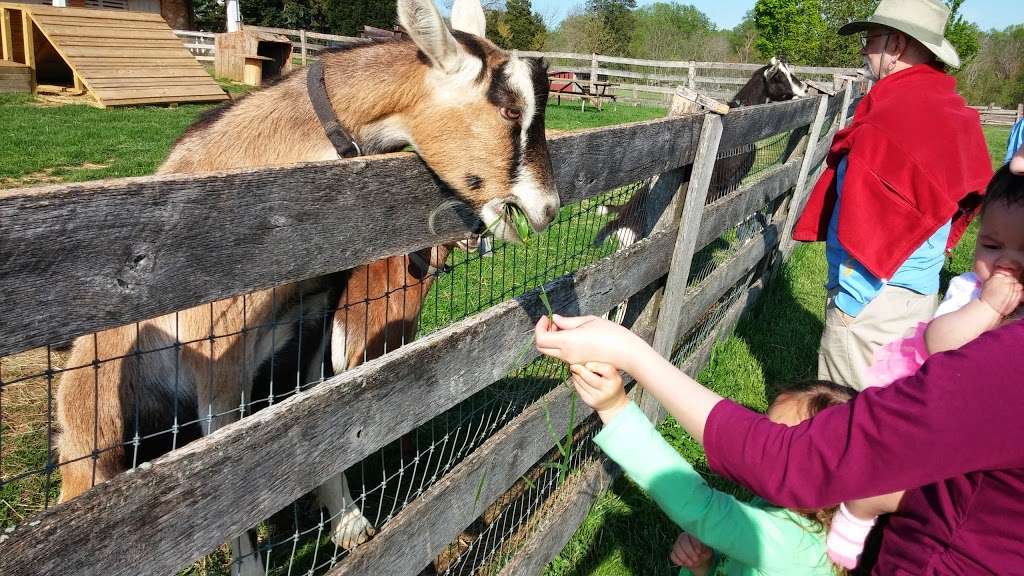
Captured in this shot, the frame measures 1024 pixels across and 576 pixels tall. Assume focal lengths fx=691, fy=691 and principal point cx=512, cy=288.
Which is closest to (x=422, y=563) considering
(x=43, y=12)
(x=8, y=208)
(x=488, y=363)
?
(x=488, y=363)

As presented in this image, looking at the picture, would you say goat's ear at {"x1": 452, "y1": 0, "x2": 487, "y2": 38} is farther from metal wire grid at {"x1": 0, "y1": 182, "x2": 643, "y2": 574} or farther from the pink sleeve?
the pink sleeve

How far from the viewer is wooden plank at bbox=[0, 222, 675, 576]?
115 centimetres

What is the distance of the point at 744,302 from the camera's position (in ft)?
20.5

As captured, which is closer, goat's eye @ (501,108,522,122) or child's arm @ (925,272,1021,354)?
child's arm @ (925,272,1021,354)

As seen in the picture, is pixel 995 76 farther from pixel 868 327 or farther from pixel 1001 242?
pixel 1001 242

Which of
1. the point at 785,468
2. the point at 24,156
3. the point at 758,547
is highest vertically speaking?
the point at 785,468

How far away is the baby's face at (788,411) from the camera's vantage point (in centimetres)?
239

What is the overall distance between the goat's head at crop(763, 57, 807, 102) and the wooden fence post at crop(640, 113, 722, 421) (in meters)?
6.89

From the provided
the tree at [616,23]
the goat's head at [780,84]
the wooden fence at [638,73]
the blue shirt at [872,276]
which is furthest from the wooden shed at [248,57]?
the tree at [616,23]

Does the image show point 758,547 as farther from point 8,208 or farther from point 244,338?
point 8,208

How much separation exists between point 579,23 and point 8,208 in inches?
2445

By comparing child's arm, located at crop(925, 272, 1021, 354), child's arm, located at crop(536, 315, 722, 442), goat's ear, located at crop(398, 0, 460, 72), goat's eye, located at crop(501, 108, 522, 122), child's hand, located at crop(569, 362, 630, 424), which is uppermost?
goat's ear, located at crop(398, 0, 460, 72)

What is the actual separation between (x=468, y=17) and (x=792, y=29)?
48696 millimetres

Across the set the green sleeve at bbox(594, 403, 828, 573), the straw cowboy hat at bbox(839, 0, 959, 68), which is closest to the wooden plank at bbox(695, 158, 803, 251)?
the straw cowboy hat at bbox(839, 0, 959, 68)
